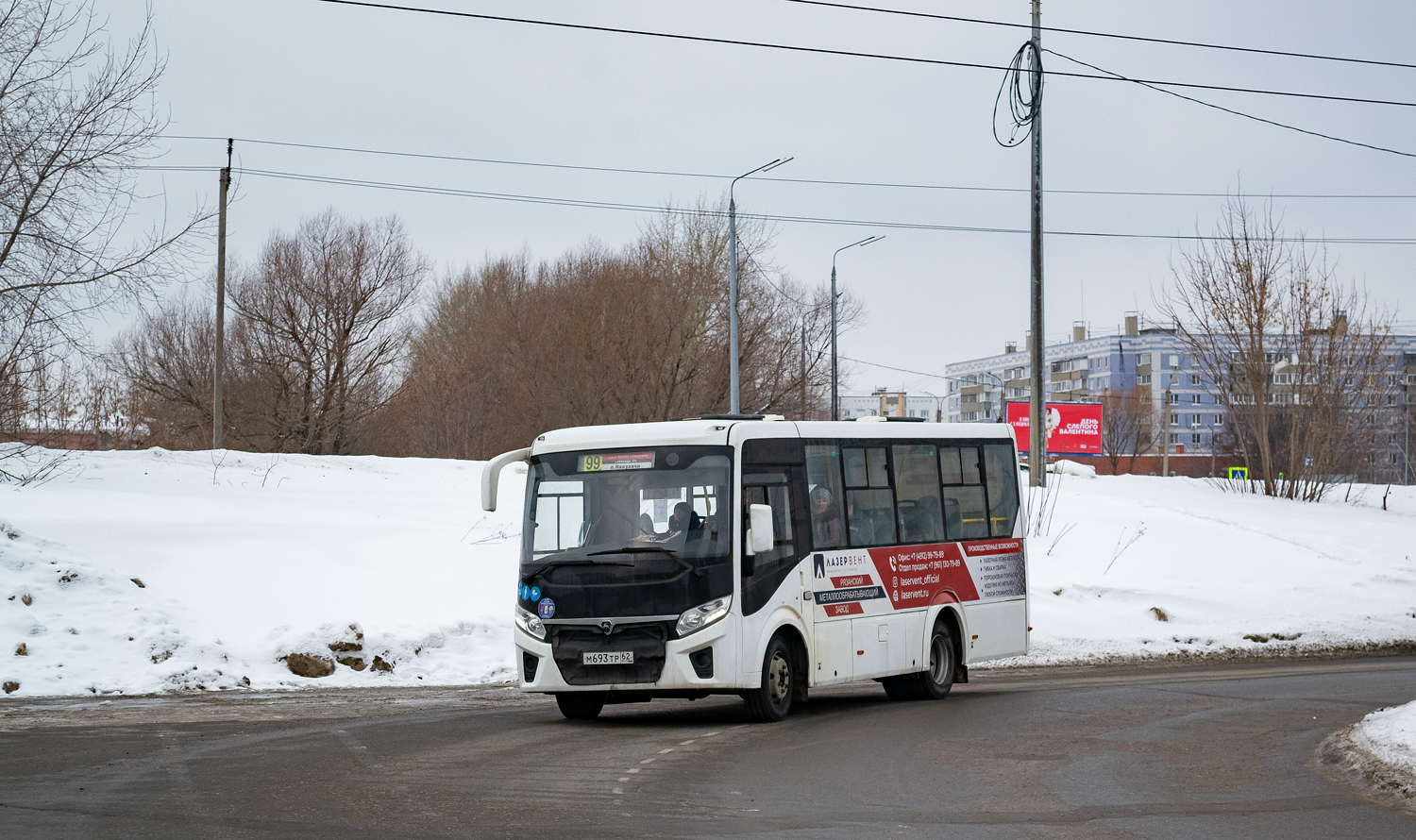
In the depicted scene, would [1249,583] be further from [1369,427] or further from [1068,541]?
[1369,427]

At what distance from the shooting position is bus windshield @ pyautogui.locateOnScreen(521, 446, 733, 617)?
40.4 feet

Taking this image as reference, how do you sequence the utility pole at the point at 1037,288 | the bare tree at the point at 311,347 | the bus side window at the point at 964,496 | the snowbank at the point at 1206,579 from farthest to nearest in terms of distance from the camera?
the bare tree at the point at 311,347, the utility pole at the point at 1037,288, the snowbank at the point at 1206,579, the bus side window at the point at 964,496

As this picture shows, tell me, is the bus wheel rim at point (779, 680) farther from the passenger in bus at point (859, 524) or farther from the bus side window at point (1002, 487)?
the bus side window at point (1002, 487)

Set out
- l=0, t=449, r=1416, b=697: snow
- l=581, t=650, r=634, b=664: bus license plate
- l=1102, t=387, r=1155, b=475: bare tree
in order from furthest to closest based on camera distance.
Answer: l=1102, t=387, r=1155, b=475: bare tree < l=0, t=449, r=1416, b=697: snow < l=581, t=650, r=634, b=664: bus license plate

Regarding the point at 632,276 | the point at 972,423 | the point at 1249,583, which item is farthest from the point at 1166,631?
the point at 632,276

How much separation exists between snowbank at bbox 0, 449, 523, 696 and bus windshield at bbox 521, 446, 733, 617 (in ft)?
14.8

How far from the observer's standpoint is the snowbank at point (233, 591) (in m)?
15.7

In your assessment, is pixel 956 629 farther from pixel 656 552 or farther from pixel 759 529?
pixel 656 552

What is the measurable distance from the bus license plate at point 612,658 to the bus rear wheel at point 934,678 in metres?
3.60

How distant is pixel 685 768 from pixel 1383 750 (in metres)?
4.89

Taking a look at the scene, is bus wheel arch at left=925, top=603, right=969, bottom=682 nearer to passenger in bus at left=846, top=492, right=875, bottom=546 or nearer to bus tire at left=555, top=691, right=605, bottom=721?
passenger in bus at left=846, top=492, right=875, bottom=546

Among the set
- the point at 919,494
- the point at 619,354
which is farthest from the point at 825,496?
the point at 619,354

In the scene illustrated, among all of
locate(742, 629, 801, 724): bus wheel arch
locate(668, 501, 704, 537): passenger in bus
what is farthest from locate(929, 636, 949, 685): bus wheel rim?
locate(668, 501, 704, 537): passenger in bus

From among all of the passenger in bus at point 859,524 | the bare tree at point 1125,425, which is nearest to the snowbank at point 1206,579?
the passenger in bus at point 859,524
